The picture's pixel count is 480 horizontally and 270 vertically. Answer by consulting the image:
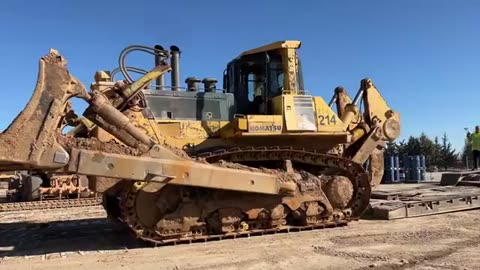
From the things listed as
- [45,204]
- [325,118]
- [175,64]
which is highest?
[175,64]

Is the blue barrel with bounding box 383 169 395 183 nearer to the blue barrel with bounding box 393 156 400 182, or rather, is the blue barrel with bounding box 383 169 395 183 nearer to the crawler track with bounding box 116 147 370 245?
the blue barrel with bounding box 393 156 400 182

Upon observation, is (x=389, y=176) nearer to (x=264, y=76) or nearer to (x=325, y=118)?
(x=325, y=118)

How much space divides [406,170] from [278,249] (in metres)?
16.5

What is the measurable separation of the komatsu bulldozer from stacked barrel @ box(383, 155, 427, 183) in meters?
11.8

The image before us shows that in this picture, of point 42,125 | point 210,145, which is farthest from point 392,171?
point 42,125

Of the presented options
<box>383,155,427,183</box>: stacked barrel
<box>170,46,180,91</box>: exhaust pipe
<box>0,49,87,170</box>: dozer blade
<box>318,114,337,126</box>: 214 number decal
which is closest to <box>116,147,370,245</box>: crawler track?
<box>318,114,337,126</box>: 214 number decal

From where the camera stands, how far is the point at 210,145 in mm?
8758

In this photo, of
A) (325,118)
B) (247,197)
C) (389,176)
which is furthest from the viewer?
(389,176)

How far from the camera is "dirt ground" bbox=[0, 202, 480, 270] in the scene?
6.05 m

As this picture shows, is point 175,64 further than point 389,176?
No

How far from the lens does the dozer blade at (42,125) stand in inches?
238

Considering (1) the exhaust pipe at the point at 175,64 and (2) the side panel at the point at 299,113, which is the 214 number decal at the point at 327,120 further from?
(1) the exhaust pipe at the point at 175,64

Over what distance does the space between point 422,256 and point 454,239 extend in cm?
145

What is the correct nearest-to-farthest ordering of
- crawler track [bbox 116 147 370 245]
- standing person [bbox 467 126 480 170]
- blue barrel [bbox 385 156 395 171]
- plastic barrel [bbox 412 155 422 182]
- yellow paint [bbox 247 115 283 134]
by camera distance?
crawler track [bbox 116 147 370 245] < yellow paint [bbox 247 115 283 134] < standing person [bbox 467 126 480 170] < plastic barrel [bbox 412 155 422 182] < blue barrel [bbox 385 156 395 171]
